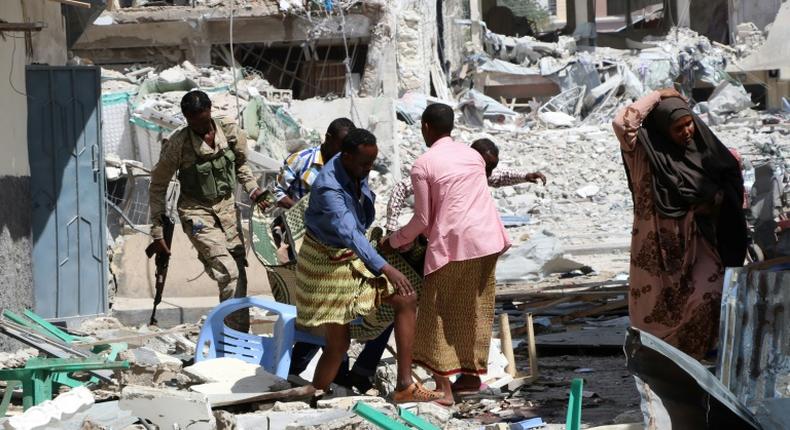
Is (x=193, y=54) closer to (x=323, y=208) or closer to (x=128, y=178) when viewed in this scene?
(x=128, y=178)

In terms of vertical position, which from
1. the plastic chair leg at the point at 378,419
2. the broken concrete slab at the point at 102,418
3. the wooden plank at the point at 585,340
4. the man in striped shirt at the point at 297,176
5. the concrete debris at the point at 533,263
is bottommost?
the concrete debris at the point at 533,263

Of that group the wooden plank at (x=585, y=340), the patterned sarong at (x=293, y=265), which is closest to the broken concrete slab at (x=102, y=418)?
the patterned sarong at (x=293, y=265)

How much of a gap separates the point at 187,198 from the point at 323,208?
7.63 feet

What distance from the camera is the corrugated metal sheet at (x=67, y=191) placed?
943 cm

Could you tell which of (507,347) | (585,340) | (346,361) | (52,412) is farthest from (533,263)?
(52,412)

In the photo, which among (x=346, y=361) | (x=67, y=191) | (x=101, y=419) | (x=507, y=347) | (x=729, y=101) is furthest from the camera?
(x=729, y=101)

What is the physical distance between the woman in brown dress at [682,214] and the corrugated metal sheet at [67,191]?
4838mm

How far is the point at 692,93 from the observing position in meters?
31.3

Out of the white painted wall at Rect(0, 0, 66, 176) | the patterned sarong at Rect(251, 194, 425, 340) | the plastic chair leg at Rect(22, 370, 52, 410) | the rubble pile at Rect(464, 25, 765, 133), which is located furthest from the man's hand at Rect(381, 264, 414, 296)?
the rubble pile at Rect(464, 25, 765, 133)

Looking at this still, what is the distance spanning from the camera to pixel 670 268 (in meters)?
6.26

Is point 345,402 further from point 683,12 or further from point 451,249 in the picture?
point 683,12

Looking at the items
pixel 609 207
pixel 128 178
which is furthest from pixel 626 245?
pixel 128 178

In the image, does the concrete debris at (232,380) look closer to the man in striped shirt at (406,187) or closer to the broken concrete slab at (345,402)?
the broken concrete slab at (345,402)

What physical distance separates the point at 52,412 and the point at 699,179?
3.09 meters
